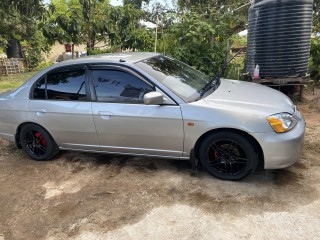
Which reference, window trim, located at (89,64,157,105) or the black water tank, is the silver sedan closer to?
window trim, located at (89,64,157,105)

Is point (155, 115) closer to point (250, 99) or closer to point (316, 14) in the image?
point (250, 99)

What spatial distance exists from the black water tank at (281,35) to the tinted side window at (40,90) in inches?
171

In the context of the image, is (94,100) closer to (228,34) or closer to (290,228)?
(290,228)

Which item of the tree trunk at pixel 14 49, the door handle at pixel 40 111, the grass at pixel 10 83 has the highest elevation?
the tree trunk at pixel 14 49

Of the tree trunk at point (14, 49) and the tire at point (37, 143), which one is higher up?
the tree trunk at point (14, 49)

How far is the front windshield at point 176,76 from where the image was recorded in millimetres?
3502

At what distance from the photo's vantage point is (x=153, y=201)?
317 cm

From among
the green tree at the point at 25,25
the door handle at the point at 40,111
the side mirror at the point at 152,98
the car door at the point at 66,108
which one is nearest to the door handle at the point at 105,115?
the car door at the point at 66,108

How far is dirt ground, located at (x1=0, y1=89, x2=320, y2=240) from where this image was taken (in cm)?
271

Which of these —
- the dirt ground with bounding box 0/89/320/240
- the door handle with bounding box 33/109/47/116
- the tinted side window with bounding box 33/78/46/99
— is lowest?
the dirt ground with bounding box 0/89/320/240

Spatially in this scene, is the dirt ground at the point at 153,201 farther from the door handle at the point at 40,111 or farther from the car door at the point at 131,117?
the door handle at the point at 40,111

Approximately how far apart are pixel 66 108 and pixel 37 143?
930 millimetres

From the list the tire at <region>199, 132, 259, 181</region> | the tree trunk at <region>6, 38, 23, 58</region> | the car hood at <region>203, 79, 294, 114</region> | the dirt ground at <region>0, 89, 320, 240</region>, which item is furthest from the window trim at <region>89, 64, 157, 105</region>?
the tree trunk at <region>6, 38, 23, 58</region>

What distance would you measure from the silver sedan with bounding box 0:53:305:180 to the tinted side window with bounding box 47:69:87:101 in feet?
0.04
